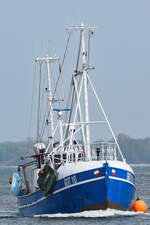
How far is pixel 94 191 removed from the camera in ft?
139

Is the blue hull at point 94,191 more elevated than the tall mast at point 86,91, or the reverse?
the tall mast at point 86,91

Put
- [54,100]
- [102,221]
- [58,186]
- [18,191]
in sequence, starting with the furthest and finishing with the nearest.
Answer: [54,100] → [18,191] → [58,186] → [102,221]

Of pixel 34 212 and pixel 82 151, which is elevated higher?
pixel 82 151

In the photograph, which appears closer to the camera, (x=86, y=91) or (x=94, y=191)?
(x=94, y=191)

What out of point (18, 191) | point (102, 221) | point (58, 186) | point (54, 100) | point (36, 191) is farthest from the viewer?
point (54, 100)

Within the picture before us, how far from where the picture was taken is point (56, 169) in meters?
46.4

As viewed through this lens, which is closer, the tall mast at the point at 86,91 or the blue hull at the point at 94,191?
the blue hull at the point at 94,191

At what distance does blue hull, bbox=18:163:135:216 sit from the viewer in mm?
42250

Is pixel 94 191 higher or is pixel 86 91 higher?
pixel 86 91

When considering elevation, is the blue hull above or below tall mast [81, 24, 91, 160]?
below

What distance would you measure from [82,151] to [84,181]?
4410 mm

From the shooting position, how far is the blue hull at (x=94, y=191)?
42.2m

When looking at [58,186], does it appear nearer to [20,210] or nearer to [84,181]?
[84,181]

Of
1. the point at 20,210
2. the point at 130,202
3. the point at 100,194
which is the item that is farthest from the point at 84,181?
the point at 20,210
